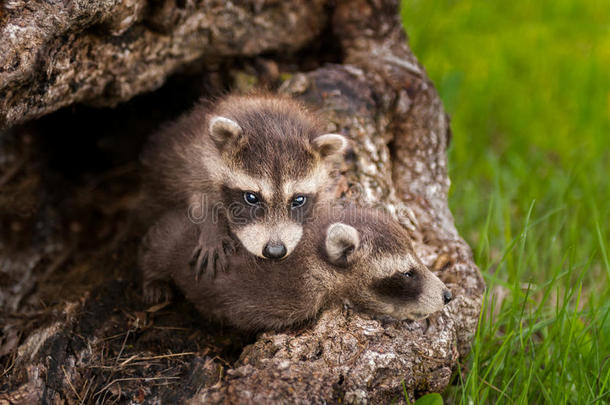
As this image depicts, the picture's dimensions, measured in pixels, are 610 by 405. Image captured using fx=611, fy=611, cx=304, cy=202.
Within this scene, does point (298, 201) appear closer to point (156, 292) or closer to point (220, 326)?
point (220, 326)

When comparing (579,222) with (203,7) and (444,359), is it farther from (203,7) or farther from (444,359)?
(203,7)

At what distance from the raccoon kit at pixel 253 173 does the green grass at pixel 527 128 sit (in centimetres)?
126

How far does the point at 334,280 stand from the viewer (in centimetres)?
358

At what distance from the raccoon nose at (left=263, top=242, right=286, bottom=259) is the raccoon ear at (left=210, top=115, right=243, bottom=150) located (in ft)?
2.41

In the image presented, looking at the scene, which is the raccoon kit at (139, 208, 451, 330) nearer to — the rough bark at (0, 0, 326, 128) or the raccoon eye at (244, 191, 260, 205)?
the raccoon eye at (244, 191, 260, 205)

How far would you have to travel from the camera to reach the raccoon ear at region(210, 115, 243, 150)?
3.70 m

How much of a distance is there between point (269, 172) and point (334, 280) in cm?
77

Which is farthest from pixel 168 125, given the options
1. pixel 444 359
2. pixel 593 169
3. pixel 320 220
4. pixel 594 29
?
pixel 594 29

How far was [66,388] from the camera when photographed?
317 cm

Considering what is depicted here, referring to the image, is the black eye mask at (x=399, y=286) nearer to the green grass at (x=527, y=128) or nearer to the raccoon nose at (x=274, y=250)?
the raccoon nose at (x=274, y=250)

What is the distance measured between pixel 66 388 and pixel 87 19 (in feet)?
6.64

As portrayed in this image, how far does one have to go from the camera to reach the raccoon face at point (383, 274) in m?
3.41

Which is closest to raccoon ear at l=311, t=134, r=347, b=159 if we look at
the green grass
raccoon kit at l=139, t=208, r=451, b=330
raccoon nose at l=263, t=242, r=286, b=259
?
raccoon kit at l=139, t=208, r=451, b=330

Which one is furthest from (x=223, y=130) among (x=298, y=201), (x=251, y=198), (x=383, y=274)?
(x=383, y=274)
